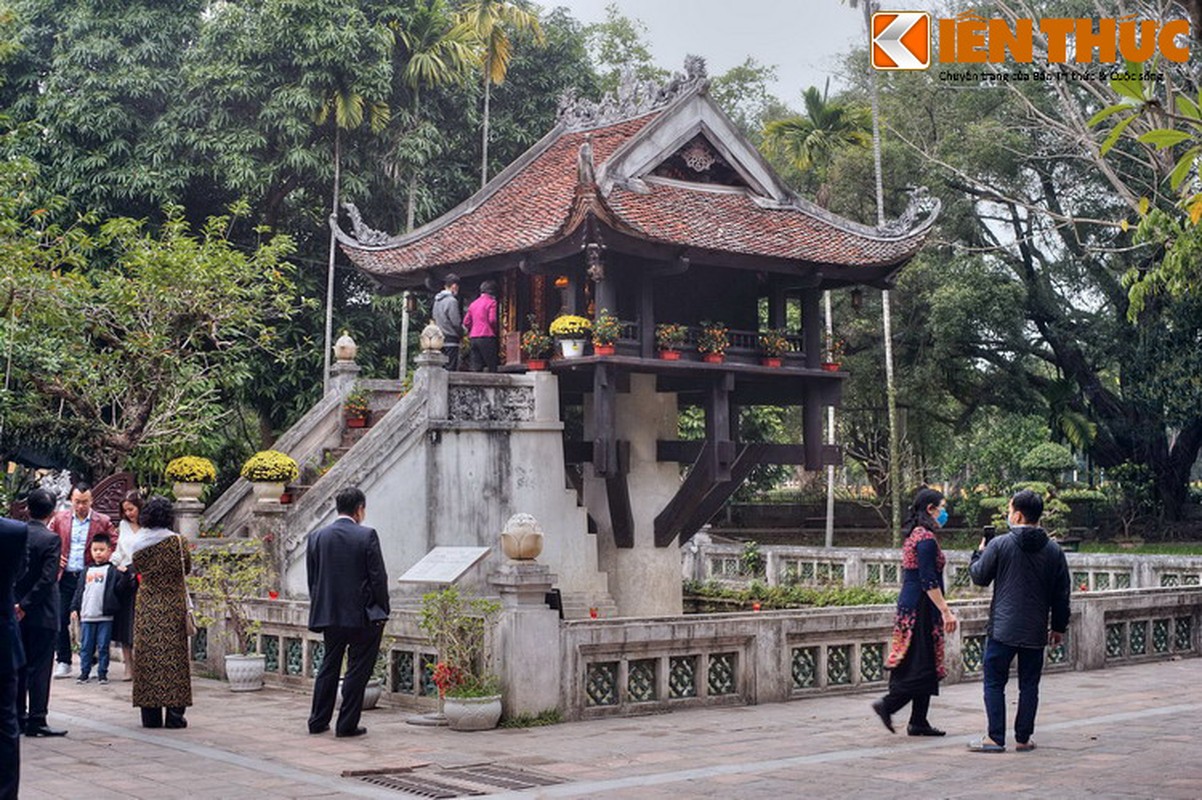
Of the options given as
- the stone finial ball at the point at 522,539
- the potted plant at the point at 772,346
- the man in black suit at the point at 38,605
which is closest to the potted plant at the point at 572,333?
the potted plant at the point at 772,346

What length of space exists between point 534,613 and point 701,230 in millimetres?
9898

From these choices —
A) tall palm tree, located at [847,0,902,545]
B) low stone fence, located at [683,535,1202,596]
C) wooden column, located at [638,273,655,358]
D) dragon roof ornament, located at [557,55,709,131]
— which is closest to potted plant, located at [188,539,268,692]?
wooden column, located at [638,273,655,358]

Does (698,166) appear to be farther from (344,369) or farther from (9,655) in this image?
(9,655)

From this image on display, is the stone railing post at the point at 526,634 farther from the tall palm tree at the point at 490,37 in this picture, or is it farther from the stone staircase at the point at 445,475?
the tall palm tree at the point at 490,37

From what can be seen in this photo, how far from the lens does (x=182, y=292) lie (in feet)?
66.3

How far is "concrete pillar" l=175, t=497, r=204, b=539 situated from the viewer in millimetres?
17266

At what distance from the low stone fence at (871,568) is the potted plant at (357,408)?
23.6 ft

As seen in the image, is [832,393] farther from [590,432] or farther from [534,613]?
[534,613]

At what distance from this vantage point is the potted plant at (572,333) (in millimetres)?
18562

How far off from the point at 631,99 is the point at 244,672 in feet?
40.2

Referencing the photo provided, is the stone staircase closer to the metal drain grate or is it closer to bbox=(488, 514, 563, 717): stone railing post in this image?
bbox=(488, 514, 563, 717): stone railing post

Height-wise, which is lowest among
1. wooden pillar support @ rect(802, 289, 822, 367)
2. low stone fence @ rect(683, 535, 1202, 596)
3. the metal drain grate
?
the metal drain grate

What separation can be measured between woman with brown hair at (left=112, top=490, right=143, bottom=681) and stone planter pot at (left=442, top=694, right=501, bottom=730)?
9.05ft

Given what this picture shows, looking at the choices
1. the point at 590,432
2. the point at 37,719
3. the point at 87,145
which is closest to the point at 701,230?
the point at 590,432
